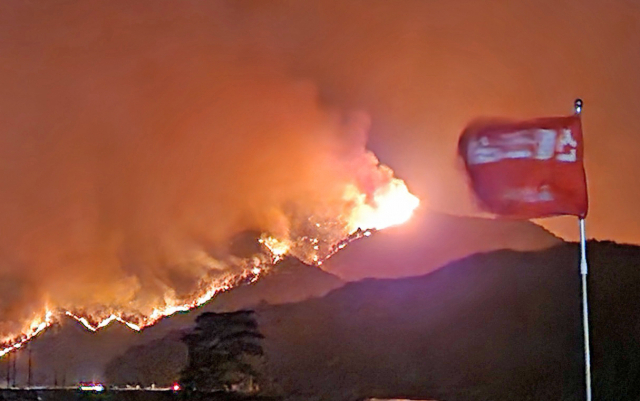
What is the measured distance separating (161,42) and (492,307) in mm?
2644

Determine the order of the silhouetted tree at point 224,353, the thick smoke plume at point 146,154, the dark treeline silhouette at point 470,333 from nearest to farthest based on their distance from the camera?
the dark treeline silhouette at point 470,333 < the silhouetted tree at point 224,353 < the thick smoke plume at point 146,154

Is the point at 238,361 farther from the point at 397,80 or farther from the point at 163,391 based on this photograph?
the point at 397,80

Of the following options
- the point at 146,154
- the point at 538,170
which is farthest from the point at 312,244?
Result: the point at 538,170

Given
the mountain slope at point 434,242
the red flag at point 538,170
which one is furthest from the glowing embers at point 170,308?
the red flag at point 538,170

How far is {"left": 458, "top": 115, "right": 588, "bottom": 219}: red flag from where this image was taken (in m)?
4.84

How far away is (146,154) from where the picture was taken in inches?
215

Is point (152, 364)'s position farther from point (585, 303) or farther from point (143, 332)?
point (585, 303)

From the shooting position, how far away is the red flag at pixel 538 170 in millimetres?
4840

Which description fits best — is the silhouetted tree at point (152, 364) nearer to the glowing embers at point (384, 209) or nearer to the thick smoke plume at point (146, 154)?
the thick smoke plume at point (146, 154)

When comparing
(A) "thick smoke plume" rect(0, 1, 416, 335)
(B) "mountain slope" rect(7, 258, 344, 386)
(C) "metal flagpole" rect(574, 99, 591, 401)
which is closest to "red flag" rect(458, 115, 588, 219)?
(C) "metal flagpole" rect(574, 99, 591, 401)

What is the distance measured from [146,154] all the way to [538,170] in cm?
240

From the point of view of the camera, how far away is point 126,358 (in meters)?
5.32

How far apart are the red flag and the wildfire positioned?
583 mm

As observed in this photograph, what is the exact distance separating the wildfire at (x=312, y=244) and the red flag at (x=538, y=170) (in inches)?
23.0
